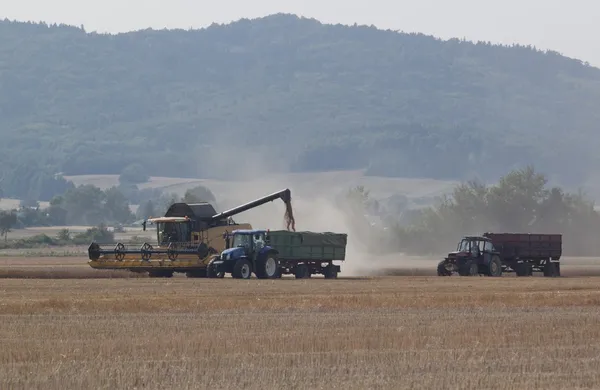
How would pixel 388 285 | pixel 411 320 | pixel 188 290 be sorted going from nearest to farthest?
pixel 411 320 < pixel 188 290 < pixel 388 285

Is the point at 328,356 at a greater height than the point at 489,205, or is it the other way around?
the point at 489,205

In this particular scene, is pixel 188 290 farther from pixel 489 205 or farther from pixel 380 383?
pixel 489 205

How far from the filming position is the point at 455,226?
127188 millimetres

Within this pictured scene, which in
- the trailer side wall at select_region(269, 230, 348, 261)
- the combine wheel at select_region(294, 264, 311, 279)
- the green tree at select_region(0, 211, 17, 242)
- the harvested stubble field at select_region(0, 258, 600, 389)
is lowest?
the harvested stubble field at select_region(0, 258, 600, 389)

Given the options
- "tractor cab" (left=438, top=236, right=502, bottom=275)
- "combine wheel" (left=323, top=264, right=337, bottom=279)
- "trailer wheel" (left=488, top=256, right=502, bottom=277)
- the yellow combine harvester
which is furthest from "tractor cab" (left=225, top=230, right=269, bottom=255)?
"trailer wheel" (left=488, top=256, right=502, bottom=277)

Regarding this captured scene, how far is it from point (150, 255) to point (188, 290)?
13.8 metres

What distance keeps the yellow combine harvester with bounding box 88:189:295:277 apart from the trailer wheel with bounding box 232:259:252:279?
3.00ft

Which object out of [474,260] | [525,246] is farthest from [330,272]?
[525,246]

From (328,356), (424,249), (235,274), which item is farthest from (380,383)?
(424,249)

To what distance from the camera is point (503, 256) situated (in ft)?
212

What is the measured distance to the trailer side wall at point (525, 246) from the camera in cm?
6488

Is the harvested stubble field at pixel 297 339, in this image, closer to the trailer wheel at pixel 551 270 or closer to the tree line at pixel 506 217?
the trailer wheel at pixel 551 270

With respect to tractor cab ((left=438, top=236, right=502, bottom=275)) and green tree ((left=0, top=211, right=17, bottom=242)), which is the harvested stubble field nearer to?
tractor cab ((left=438, top=236, right=502, bottom=275))

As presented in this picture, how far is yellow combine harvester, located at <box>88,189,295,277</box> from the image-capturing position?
57.4 metres
